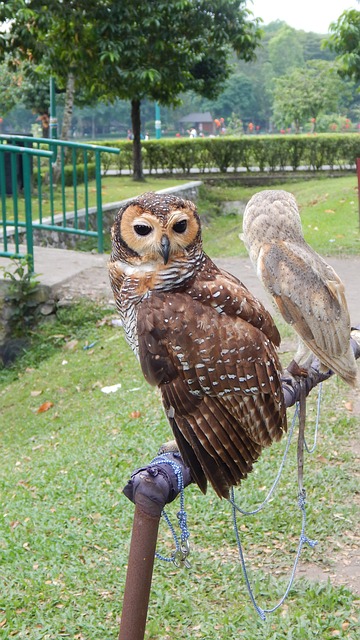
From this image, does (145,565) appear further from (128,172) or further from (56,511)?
(128,172)

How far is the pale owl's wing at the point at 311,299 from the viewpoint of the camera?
300cm

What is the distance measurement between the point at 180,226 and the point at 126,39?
12209mm

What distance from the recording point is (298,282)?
10.2 ft

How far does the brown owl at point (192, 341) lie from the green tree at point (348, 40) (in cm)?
1026

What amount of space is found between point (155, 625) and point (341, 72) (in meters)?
10.7

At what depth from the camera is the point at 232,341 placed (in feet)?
7.38

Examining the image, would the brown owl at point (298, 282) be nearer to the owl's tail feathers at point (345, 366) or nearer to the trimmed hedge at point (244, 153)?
the owl's tail feathers at point (345, 366)

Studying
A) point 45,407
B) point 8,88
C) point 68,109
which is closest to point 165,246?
point 45,407

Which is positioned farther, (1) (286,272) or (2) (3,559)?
(2) (3,559)

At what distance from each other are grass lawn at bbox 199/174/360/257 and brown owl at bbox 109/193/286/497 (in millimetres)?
7795

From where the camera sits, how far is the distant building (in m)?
70.4

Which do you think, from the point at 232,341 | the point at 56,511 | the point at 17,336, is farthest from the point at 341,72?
the point at 232,341

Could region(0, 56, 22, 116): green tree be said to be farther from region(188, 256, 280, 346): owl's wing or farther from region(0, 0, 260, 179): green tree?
region(188, 256, 280, 346): owl's wing

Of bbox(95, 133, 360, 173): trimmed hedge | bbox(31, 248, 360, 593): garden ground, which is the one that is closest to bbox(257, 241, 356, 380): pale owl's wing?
bbox(31, 248, 360, 593): garden ground
